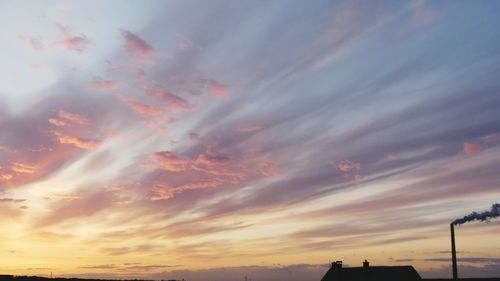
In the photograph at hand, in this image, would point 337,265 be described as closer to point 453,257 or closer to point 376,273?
point 376,273

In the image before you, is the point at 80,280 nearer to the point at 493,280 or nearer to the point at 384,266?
the point at 384,266

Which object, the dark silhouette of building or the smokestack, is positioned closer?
the smokestack

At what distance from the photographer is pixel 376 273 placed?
73.2 metres

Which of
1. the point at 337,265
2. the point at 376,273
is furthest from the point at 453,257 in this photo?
the point at 337,265

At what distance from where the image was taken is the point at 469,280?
226 feet

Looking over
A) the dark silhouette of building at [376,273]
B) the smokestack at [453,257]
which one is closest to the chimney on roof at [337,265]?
the dark silhouette of building at [376,273]

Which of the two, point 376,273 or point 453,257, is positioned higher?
point 453,257

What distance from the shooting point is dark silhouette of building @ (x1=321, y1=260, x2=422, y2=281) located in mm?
72750

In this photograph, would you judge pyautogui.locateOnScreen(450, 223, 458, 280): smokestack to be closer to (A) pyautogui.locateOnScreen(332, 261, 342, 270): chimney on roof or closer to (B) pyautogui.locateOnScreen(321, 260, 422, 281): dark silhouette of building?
(B) pyautogui.locateOnScreen(321, 260, 422, 281): dark silhouette of building

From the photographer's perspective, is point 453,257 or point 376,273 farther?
point 376,273

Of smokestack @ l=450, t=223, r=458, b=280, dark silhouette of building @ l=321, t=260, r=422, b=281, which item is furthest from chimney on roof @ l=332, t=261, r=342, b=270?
smokestack @ l=450, t=223, r=458, b=280

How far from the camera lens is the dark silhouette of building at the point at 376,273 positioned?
7275 cm

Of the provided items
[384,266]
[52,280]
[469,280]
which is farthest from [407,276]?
[52,280]

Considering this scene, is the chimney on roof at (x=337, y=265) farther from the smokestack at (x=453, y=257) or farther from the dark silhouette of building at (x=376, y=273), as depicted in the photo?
the smokestack at (x=453, y=257)
